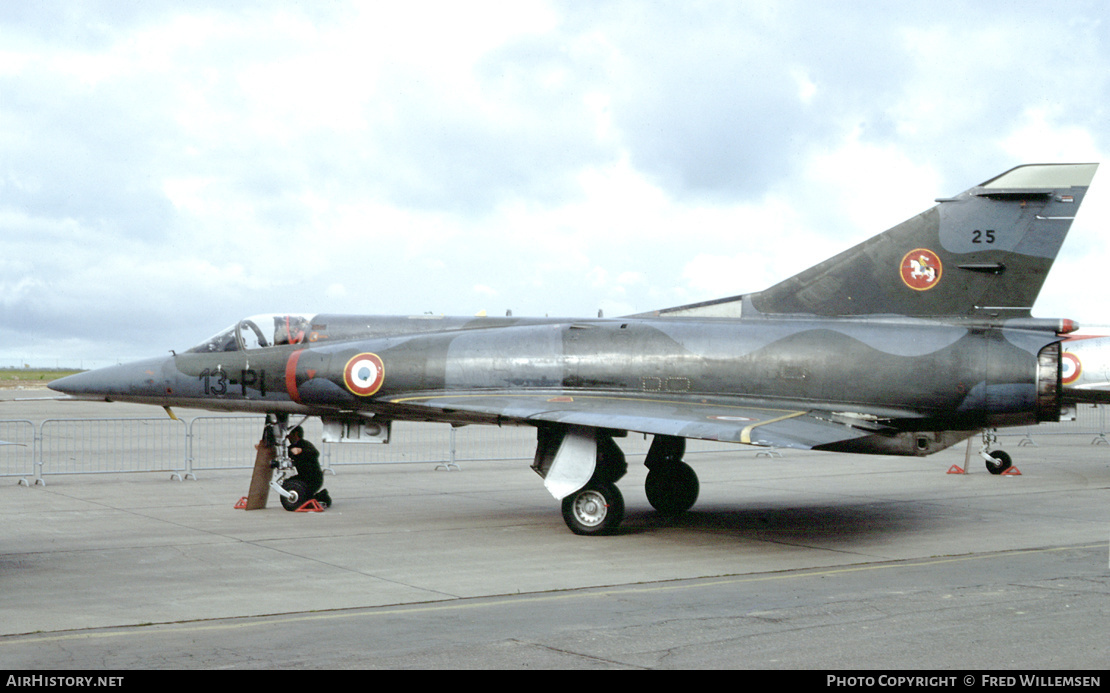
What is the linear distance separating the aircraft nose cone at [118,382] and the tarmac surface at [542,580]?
62.2 inches

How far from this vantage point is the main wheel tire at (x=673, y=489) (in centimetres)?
1388

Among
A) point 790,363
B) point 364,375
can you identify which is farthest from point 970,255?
point 364,375

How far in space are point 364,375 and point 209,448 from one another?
43.9 ft

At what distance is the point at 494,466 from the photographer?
2098cm

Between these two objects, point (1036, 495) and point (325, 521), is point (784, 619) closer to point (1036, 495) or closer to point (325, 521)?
point (325, 521)

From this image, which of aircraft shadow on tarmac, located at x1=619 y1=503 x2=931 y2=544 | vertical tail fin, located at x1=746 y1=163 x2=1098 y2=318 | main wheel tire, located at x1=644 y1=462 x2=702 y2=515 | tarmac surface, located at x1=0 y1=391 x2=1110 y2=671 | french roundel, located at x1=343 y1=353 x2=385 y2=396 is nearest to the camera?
tarmac surface, located at x1=0 y1=391 x2=1110 y2=671

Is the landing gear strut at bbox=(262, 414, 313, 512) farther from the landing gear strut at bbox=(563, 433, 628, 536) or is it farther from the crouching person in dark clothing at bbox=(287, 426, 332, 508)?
the landing gear strut at bbox=(563, 433, 628, 536)

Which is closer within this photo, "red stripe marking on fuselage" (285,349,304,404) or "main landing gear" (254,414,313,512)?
"red stripe marking on fuselage" (285,349,304,404)

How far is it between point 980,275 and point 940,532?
3.10 m

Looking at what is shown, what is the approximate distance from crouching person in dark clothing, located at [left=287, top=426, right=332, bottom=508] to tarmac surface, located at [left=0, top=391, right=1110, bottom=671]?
0.50 meters

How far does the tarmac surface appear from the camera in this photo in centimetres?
652

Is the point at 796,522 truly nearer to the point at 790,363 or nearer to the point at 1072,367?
the point at 790,363

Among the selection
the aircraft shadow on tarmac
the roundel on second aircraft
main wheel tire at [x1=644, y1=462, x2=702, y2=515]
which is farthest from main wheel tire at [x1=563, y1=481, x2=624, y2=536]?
the roundel on second aircraft

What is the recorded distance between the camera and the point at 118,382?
13945 mm
